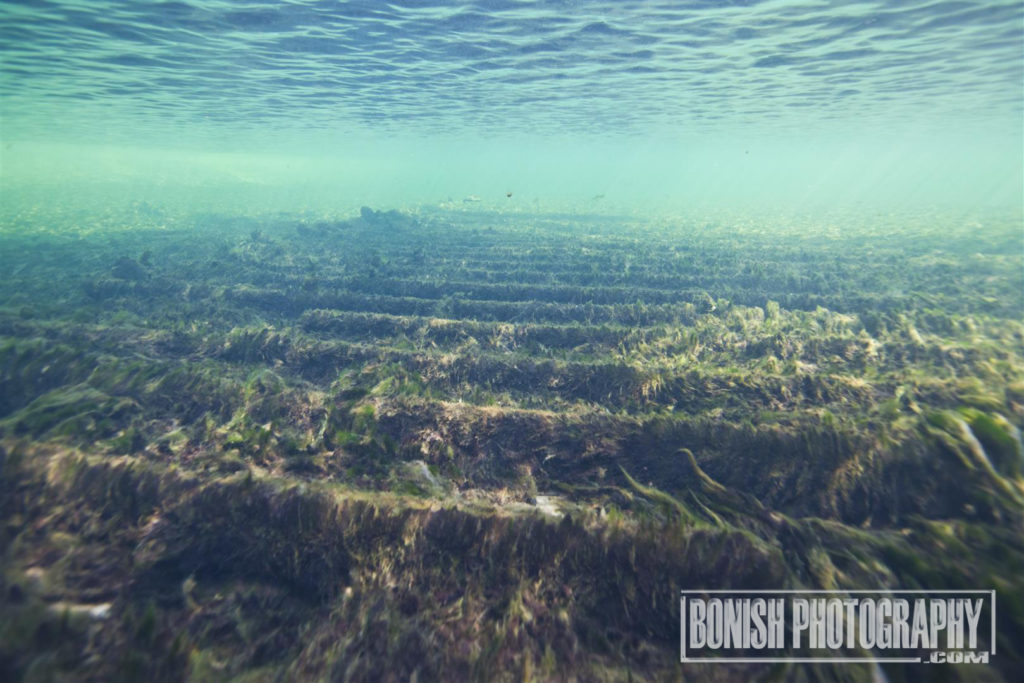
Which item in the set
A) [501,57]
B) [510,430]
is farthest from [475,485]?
[501,57]

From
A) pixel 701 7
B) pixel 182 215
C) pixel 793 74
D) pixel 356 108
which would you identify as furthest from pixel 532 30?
pixel 182 215

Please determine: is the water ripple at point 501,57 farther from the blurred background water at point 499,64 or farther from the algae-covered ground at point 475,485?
the algae-covered ground at point 475,485

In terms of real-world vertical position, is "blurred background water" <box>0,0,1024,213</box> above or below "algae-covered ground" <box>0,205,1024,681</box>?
above

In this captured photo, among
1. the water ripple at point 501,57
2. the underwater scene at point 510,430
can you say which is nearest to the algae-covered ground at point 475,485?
the underwater scene at point 510,430

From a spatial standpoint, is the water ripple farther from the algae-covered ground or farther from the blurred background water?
the algae-covered ground

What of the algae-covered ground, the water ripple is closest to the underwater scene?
the algae-covered ground

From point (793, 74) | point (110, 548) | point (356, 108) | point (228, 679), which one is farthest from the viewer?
point (356, 108)

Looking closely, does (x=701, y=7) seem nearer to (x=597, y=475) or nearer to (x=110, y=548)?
(x=597, y=475)
